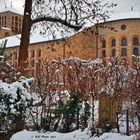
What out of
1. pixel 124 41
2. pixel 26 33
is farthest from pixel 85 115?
pixel 124 41

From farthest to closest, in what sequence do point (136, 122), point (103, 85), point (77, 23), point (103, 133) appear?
point (77, 23)
point (103, 85)
point (136, 122)
point (103, 133)

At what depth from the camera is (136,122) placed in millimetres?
12961

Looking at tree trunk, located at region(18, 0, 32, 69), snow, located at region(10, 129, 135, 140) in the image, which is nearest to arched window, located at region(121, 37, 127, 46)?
tree trunk, located at region(18, 0, 32, 69)

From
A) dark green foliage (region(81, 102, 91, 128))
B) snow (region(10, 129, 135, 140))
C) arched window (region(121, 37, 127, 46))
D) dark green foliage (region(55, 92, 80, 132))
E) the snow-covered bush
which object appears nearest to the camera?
the snow-covered bush

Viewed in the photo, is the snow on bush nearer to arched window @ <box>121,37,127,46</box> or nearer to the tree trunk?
the tree trunk

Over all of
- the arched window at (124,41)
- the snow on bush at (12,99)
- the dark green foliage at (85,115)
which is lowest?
the dark green foliage at (85,115)

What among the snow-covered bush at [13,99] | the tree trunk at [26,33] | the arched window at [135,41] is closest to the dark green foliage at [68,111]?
the snow-covered bush at [13,99]

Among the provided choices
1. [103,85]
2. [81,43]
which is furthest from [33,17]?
[81,43]

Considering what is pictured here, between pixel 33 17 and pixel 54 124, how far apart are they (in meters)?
6.51

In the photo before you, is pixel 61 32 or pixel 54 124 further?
pixel 61 32

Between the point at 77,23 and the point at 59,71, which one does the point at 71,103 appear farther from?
the point at 77,23

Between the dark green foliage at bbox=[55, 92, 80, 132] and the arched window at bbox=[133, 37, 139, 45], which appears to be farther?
the arched window at bbox=[133, 37, 139, 45]

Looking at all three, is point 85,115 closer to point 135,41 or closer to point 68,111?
point 68,111

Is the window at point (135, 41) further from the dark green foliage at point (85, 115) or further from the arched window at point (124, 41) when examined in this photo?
the dark green foliage at point (85, 115)
